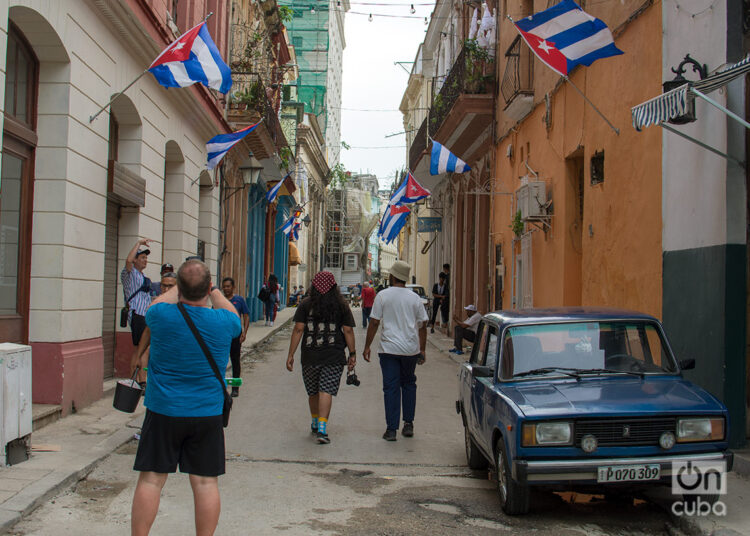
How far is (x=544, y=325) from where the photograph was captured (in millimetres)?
6188

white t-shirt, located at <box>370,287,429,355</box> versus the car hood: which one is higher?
white t-shirt, located at <box>370,287,429,355</box>

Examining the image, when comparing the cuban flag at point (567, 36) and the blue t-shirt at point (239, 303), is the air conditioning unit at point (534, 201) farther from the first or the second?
the blue t-shirt at point (239, 303)

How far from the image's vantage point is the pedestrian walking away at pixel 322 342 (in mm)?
8070

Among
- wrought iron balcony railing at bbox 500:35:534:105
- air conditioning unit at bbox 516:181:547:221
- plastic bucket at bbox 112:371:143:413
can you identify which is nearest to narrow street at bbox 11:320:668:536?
plastic bucket at bbox 112:371:143:413

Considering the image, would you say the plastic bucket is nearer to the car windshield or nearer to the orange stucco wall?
the car windshield

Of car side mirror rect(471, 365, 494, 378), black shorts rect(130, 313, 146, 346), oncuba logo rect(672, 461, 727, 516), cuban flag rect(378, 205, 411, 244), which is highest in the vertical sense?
cuban flag rect(378, 205, 411, 244)

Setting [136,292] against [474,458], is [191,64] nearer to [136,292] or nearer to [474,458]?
[136,292]

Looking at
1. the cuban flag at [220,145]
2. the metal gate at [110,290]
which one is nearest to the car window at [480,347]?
the metal gate at [110,290]

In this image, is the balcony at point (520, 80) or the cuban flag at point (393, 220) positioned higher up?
the balcony at point (520, 80)

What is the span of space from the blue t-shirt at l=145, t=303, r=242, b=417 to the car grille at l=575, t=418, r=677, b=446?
245 centimetres

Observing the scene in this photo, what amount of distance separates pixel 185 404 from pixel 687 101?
4.61 metres

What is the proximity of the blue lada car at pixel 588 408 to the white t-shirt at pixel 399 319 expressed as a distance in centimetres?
175

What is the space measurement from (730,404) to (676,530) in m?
2.31

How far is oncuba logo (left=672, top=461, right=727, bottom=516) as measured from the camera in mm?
5098
